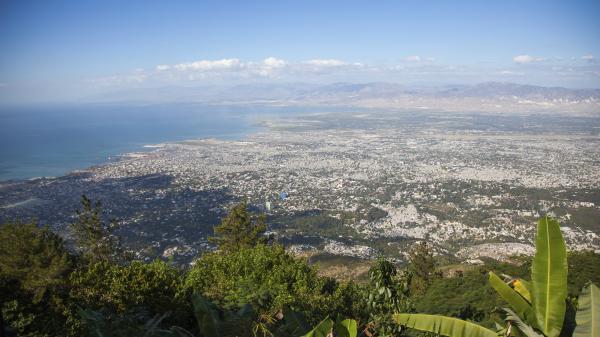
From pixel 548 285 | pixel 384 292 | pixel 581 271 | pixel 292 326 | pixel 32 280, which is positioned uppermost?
pixel 548 285

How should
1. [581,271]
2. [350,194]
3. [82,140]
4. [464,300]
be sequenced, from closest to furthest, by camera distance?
1. [464,300]
2. [581,271]
3. [350,194]
4. [82,140]

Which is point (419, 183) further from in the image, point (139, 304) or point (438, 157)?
point (139, 304)

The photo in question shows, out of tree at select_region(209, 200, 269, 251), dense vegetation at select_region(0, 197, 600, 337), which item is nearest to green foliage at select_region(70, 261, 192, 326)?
dense vegetation at select_region(0, 197, 600, 337)

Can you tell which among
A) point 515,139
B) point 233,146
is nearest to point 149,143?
point 233,146

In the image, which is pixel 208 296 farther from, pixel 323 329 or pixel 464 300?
pixel 464 300

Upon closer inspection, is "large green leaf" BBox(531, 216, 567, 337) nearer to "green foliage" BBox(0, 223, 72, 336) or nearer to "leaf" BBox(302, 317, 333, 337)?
"leaf" BBox(302, 317, 333, 337)

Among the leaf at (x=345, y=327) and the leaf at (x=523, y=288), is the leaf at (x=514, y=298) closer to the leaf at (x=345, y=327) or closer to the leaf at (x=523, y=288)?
the leaf at (x=523, y=288)

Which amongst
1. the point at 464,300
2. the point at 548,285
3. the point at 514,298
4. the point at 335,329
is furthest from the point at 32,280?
the point at 464,300
